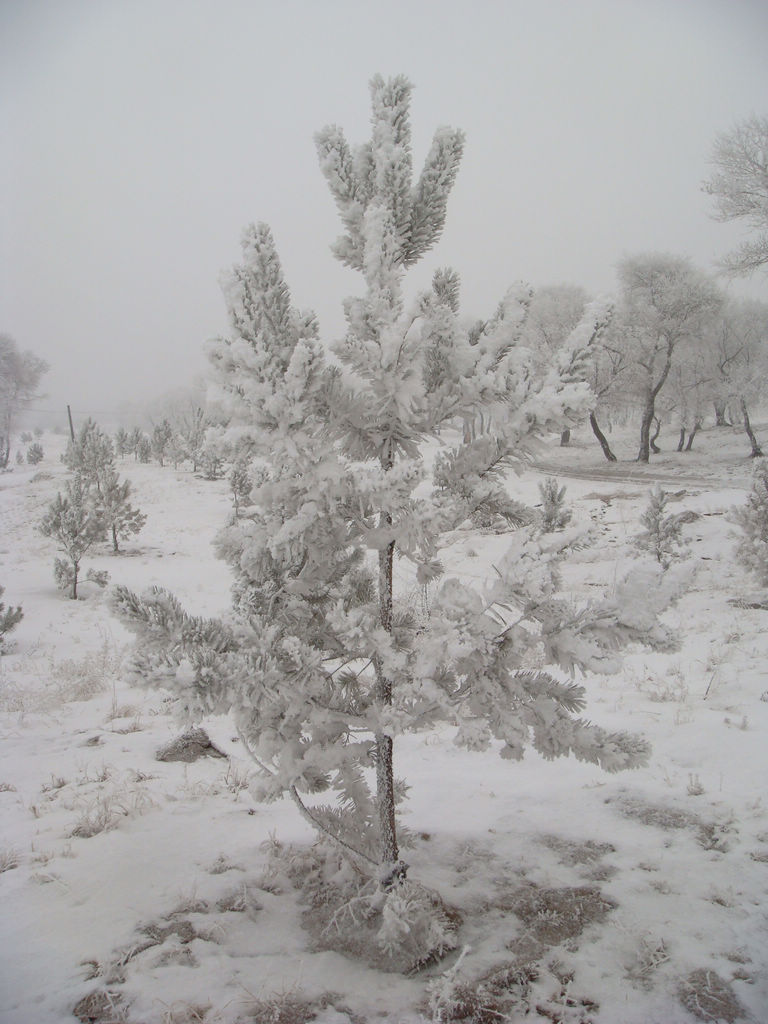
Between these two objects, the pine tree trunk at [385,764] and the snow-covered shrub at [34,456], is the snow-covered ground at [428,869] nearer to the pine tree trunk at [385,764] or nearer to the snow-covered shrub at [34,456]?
the pine tree trunk at [385,764]

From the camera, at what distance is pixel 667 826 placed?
425 cm

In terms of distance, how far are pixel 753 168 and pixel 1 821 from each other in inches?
854

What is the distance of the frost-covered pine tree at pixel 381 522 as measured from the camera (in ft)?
8.16

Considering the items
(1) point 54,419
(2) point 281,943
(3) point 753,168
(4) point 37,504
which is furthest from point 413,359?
(1) point 54,419

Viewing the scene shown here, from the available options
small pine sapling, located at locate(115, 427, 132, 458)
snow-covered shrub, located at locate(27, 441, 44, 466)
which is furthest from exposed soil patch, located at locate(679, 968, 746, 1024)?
small pine sapling, located at locate(115, 427, 132, 458)

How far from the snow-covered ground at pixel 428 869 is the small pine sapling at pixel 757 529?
4.10 metres

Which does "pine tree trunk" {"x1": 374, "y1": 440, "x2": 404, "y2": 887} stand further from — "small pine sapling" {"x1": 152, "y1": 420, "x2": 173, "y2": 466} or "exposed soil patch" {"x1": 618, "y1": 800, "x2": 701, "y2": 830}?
"small pine sapling" {"x1": 152, "y1": 420, "x2": 173, "y2": 466}

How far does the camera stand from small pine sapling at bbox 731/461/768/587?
11.3 metres

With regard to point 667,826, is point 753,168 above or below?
above

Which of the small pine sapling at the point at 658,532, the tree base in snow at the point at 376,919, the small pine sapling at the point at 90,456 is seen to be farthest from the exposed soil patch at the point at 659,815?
the small pine sapling at the point at 90,456

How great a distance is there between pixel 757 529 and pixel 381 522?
11418 millimetres

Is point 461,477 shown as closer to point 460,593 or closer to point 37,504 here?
point 460,593

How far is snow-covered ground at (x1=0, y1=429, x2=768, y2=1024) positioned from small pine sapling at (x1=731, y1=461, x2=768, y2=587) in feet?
13.4

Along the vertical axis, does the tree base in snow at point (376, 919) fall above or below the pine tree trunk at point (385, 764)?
below
